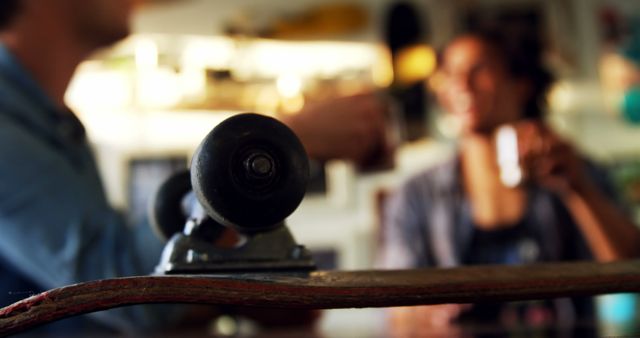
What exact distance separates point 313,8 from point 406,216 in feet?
5.63

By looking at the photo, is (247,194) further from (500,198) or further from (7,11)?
(500,198)

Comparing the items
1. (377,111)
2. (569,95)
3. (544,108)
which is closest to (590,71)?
(569,95)

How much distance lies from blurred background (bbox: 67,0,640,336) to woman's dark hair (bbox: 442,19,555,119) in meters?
1.00

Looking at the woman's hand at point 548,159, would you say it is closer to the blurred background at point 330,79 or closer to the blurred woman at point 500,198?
the blurred woman at point 500,198

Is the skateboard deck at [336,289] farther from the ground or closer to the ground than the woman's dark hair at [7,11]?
closer to the ground

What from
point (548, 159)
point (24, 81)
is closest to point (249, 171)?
point (24, 81)

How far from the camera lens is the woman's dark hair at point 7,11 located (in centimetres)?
118

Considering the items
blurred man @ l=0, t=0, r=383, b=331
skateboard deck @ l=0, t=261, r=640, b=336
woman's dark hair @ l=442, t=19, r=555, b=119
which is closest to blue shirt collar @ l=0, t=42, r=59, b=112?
blurred man @ l=0, t=0, r=383, b=331

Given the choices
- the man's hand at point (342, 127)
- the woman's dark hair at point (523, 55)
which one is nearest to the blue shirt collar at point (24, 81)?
the man's hand at point (342, 127)

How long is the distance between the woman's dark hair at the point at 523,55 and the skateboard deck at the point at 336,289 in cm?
151

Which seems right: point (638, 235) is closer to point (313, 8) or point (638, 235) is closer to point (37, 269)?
point (37, 269)

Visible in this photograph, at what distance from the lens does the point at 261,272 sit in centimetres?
45

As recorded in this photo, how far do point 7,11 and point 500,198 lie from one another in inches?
41.5

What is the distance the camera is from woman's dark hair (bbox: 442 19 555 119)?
187 centimetres
